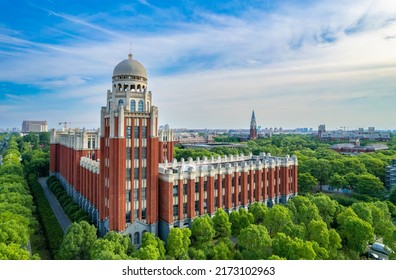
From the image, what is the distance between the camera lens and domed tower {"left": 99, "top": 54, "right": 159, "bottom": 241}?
24.6m

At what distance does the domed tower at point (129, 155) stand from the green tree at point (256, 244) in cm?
977

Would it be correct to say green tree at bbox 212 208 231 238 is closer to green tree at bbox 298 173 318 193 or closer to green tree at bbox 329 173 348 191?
green tree at bbox 298 173 318 193

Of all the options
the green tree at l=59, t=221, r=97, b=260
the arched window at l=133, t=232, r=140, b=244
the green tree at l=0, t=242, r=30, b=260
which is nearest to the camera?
the green tree at l=0, t=242, r=30, b=260

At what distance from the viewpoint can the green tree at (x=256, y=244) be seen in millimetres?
19062

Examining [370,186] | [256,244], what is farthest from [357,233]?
[370,186]

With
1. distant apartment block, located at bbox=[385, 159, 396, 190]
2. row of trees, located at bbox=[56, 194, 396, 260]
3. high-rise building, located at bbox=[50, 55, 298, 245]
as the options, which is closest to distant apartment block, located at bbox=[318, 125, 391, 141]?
distant apartment block, located at bbox=[385, 159, 396, 190]

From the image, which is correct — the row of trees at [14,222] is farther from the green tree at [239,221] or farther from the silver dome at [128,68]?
the green tree at [239,221]

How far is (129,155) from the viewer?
25.5 metres

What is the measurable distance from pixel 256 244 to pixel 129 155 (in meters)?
Result: 13.1

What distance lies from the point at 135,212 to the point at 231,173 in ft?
37.9

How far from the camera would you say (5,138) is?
123000 mm

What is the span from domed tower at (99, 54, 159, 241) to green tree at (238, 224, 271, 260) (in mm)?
9769
